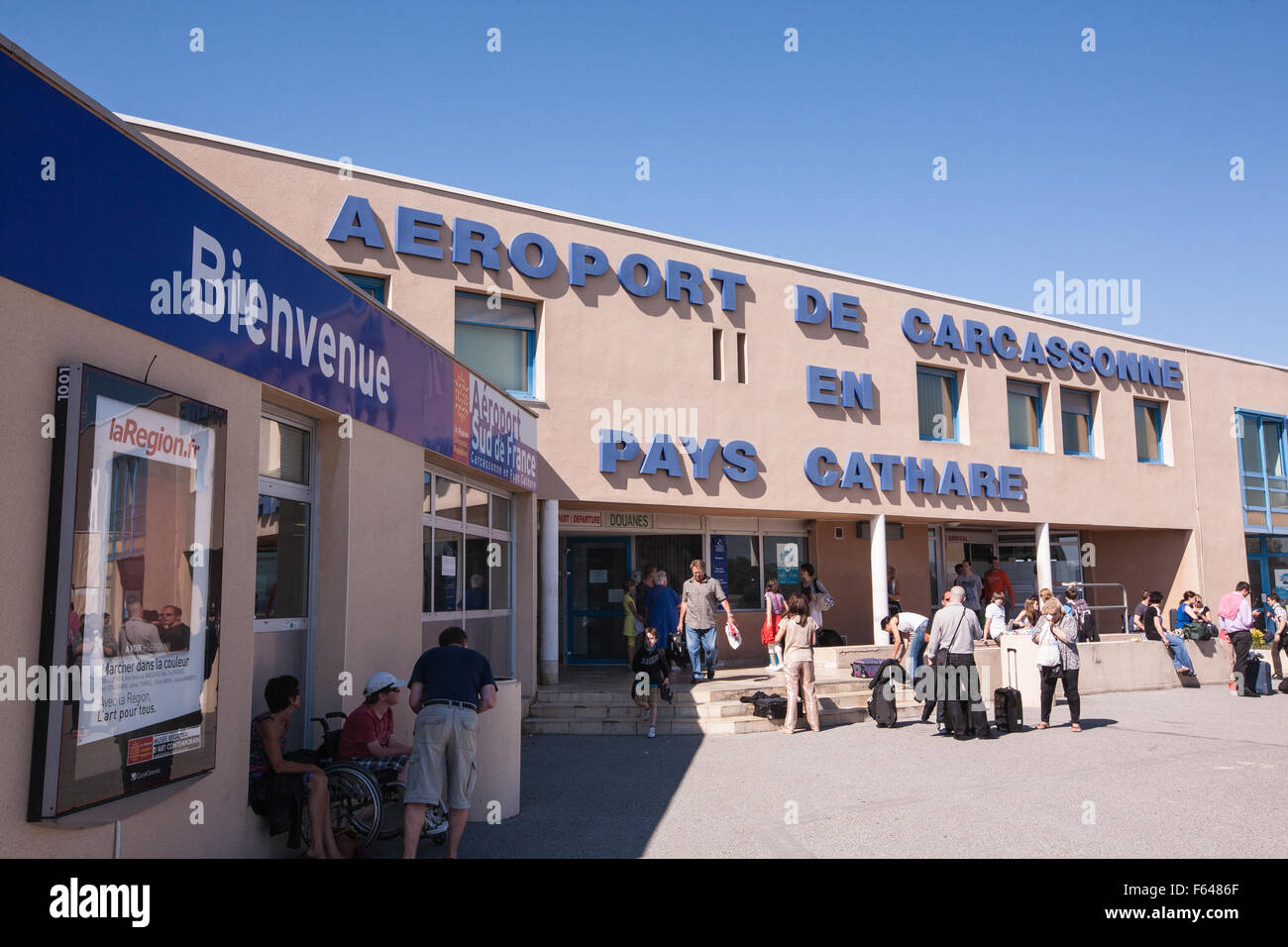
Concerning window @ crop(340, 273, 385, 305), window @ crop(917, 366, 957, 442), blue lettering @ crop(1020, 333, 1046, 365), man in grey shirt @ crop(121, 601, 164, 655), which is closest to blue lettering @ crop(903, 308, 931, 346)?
window @ crop(917, 366, 957, 442)

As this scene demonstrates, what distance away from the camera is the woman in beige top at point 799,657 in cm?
1191

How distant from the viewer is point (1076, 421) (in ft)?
69.9

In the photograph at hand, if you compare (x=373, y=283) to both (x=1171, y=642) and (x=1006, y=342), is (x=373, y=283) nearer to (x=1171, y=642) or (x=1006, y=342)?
(x=1006, y=342)

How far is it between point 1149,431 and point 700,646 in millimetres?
14335

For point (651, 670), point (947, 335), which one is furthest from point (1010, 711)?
point (947, 335)

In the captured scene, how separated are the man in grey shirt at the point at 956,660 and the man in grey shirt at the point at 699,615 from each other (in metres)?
3.03

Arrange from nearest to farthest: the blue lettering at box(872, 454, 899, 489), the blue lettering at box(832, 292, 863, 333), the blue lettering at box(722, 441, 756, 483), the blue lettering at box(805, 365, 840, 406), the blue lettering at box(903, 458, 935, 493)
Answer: the blue lettering at box(722, 441, 756, 483)
the blue lettering at box(805, 365, 840, 406)
the blue lettering at box(832, 292, 863, 333)
the blue lettering at box(872, 454, 899, 489)
the blue lettering at box(903, 458, 935, 493)

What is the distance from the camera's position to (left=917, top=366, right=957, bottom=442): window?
1886cm

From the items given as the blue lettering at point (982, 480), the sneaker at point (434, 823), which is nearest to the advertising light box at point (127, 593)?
the sneaker at point (434, 823)

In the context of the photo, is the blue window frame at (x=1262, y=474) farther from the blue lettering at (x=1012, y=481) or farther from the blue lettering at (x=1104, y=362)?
the blue lettering at (x=1012, y=481)

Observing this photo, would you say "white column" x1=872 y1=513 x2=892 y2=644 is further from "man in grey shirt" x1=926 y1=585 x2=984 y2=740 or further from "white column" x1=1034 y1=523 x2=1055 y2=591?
"man in grey shirt" x1=926 y1=585 x2=984 y2=740

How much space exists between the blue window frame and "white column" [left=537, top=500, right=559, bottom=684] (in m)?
18.3

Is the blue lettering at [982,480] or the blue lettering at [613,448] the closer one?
the blue lettering at [613,448]
